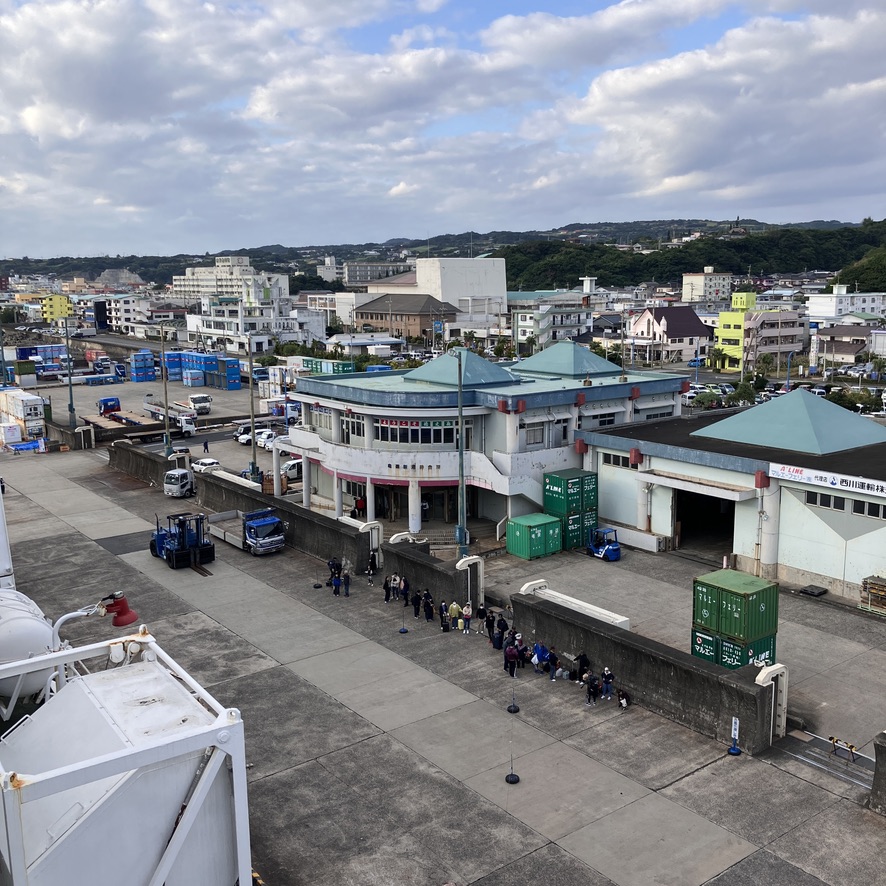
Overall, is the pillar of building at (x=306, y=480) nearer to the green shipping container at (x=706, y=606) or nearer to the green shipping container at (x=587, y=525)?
the green shipping container at (x=587, y=525)

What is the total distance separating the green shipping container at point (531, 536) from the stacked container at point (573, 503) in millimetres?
763

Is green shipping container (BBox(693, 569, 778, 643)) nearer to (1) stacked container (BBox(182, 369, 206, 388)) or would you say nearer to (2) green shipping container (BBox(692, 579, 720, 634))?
(2) green shipping container (BBox(692, 579, 720, 634))

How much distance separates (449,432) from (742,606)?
20.8m

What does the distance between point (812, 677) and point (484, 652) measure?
10095 millimetres

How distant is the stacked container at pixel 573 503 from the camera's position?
39969mm

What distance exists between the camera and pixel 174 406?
85625 mm

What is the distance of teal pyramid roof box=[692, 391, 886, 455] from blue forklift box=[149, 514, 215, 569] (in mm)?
24523

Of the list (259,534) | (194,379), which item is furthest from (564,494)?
(194,379)

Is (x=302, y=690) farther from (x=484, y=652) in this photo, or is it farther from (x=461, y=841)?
(x=461, y=841)

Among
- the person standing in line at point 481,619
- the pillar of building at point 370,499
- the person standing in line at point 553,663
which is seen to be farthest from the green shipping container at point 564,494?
the person standing in line at point 553,663

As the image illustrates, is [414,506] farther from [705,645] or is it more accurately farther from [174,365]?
[174,365]

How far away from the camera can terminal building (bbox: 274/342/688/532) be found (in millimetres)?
41812

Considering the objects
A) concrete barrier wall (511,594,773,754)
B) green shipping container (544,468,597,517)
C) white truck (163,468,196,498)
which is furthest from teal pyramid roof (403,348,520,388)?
concrete barrier wall (511,594,773,754)

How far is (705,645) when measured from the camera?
25.6 meters
